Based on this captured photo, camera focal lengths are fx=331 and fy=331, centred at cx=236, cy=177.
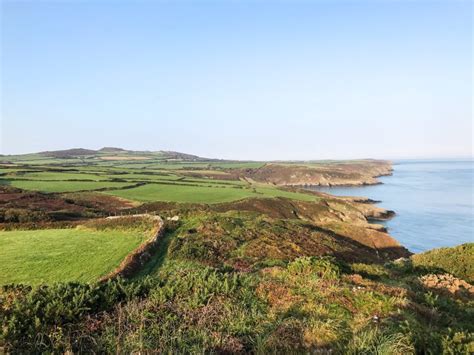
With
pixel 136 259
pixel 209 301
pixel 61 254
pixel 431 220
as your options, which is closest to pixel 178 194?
pixel 61 254

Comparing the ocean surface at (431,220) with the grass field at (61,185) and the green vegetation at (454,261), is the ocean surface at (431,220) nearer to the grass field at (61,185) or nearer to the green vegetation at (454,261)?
the green vegetation at (454,261)

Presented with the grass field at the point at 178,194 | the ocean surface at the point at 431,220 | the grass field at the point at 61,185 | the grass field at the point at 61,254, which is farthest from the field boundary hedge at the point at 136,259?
the grass field at the point at 61,185

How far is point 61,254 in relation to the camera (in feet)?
58.7

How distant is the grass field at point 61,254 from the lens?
15281 millimetres

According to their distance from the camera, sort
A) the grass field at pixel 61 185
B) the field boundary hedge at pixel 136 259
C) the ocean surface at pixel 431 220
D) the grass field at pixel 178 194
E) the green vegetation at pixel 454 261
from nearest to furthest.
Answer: the field boundary hedge at pixel 136 259 → the green vegetation at pixel 454 261 → the ocean surface at pixel 431 220 → the grass field at pixel 178 194 → the grass field at pixel 61 185

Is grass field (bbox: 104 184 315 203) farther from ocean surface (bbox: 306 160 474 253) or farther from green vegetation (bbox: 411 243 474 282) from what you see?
green vegetation (bbox: 411 243 474 282)

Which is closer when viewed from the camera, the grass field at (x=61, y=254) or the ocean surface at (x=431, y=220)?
the grass field at (x=61, y=254)

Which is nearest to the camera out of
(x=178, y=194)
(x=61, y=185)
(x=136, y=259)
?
(x=136, y=259)

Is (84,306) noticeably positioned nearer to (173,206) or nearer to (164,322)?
(164,322)

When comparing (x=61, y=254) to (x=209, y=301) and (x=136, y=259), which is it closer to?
(x=136, y=259)

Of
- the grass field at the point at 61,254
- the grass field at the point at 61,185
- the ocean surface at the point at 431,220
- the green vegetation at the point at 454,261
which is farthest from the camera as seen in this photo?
the grass field at the point at 61,185

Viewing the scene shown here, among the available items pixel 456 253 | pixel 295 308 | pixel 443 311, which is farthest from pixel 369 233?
pixel 295 308

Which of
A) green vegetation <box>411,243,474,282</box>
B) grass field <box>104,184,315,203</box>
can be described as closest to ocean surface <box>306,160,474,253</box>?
grass field <box>104,184,315,203</box>

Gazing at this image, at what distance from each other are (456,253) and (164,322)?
71.9 feet
